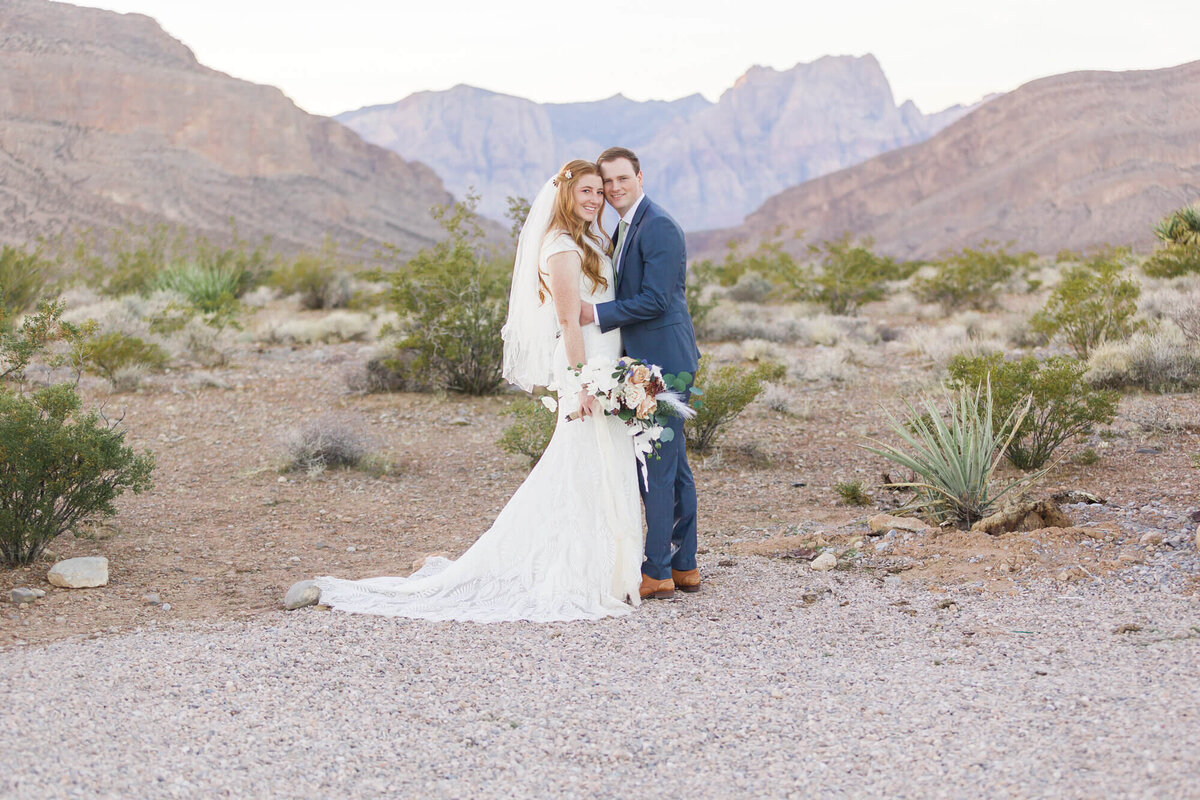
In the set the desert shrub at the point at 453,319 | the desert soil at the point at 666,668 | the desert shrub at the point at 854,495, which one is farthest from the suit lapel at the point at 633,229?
the desert shrub at the point at 453,319

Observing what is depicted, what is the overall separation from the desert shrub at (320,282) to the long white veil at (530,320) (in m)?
17.7

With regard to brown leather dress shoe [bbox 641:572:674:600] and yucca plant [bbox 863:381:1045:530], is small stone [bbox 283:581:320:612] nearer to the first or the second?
brown leather dress shoe [bbox 641:572:674:600]

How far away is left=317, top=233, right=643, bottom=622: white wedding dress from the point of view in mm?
4602

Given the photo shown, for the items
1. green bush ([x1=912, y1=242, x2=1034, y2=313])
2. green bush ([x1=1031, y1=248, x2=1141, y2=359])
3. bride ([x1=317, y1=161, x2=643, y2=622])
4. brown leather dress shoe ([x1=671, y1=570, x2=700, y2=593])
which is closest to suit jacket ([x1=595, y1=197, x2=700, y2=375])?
bride ([x1=317, y1=161, x2=643, y2=622])

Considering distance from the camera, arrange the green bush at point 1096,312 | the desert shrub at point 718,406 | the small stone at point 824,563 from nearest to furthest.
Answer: the small stone at point 824,563
the desert shrub at point 718,406
the green bush at point 1096,312

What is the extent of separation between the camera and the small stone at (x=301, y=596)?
472cm

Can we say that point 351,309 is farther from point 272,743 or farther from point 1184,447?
point 272,743

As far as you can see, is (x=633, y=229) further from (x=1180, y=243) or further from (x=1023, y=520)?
(x=1180, y=243)

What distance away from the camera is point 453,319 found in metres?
11.0

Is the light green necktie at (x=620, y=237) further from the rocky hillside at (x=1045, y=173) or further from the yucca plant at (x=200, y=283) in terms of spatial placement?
the rocky hillside at (x=1045, y=173)

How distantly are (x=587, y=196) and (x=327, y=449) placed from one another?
180 inches

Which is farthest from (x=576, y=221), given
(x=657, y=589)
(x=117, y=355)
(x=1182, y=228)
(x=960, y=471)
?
(x=1182, y=228)

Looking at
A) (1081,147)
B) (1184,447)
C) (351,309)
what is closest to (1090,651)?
(1184,447)

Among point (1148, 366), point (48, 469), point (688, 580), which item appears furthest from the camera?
point (1148, 366)
